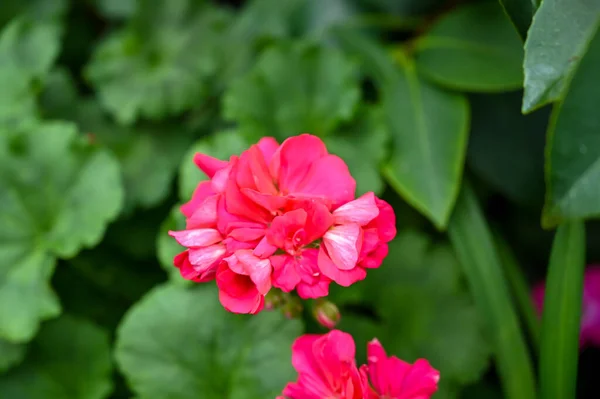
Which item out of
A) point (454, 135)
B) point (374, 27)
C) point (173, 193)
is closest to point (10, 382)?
point (173, 193)

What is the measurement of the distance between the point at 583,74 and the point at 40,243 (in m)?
0.87

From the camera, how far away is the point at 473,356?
99 cm

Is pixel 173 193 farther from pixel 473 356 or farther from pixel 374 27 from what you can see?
pixel 473 356

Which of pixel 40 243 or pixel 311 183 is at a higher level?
pixel 311 183

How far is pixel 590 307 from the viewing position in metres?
1.17

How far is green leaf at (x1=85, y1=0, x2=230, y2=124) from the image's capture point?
117cm

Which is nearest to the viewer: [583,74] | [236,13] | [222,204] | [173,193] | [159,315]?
[222,204]

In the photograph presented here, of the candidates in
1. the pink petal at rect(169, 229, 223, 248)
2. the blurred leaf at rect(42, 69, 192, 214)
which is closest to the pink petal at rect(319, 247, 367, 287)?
the pink petal at rect(169, 229, 223, 248)

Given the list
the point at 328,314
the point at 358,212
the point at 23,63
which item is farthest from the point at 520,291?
the point at 23,63

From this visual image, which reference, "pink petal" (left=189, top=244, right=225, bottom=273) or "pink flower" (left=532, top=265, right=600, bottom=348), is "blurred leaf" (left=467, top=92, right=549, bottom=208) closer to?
"pink flower" (left=532, top=265, right=600, bottom=348)

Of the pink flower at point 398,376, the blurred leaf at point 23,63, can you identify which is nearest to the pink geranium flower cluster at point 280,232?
the pink flower at point 398,376

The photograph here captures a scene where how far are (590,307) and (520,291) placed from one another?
0.20m

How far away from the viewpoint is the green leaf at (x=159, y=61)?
3.84ft

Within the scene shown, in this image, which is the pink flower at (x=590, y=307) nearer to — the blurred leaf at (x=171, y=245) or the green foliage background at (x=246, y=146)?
the green foliage background at (x=246, y=146)
